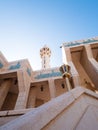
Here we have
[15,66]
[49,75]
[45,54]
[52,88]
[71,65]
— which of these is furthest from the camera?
[45,54]

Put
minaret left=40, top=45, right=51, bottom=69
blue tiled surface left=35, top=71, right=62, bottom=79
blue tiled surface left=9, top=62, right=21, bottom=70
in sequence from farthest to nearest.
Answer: minaret left=40, top=45, right=51, bottom=69, blue tiled surface left=35, top=71, right=62, bottom=79, blue tiled surface left=9, top=62, right=21, bottom=70

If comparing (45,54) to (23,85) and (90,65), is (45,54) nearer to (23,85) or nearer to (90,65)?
(23,85)

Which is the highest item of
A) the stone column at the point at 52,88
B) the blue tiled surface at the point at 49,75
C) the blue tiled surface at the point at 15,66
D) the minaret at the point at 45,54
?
the minaret at the point at 45,54

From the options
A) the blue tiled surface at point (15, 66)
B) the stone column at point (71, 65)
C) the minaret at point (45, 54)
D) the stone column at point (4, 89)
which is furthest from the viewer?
the minaret at point (45, 54)

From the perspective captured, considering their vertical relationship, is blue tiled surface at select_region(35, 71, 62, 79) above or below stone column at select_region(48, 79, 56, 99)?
above

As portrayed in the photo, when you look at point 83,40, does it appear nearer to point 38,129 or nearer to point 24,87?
point 24,87

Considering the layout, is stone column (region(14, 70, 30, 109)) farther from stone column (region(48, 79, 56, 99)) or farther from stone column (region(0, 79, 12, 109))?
stone column (region(48, 79, 56, 99))

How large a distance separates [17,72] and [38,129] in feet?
28.2


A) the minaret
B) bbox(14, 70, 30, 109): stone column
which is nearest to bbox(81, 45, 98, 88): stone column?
bbox(14, 70, 30, 109): stone column

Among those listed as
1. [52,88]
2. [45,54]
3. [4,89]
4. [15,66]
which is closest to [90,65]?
[52,88]

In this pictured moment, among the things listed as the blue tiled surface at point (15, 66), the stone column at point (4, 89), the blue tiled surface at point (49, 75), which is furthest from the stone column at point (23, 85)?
the blue tiled surface at point (49, 75)

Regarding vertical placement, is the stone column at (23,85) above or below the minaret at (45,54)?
below

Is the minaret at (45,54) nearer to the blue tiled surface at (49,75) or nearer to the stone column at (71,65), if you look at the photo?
the blue tiled surface at (49,75)

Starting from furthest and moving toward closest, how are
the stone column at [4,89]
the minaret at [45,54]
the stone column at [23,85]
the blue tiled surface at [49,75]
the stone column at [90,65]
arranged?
1. the minaret at [45,54]
2. the blue tiled surface at [49,75]
3. the stone column at [4,89]
4. the stone column at [23,85]
5. the stone column at [90,65]
